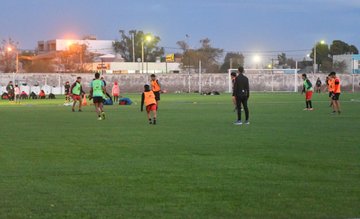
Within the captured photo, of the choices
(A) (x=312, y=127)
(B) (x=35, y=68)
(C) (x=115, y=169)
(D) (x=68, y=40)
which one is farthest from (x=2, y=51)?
(C) (x=115, y=169)

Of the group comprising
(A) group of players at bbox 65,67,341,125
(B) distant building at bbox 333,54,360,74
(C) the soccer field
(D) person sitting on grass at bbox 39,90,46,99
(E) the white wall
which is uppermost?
(E) the white wall

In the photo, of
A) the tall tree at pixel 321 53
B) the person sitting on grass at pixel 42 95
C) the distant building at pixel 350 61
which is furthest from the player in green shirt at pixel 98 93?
the tall tree at pixel 321 53

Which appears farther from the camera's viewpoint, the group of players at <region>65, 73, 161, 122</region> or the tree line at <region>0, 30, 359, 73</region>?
the tree line at <region>0, 30, 359, 73</region>

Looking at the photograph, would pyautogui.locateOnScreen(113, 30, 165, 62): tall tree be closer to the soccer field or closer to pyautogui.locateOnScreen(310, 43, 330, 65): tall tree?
pyautogui.locateOnScreen(310, 43, 330, 65): tall tree

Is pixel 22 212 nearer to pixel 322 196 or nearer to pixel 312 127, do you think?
pixel 322 196

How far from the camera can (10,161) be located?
40.8 ft

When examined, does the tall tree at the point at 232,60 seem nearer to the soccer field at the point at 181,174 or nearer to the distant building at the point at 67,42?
the distant building at the point at 67,42

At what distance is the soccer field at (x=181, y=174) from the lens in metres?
8.14

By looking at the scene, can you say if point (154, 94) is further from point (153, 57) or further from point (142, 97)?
point (153, 57)

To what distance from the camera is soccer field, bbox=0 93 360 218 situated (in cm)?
814

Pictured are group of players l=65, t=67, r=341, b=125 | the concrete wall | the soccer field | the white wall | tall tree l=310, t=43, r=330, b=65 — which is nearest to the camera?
the soccer field

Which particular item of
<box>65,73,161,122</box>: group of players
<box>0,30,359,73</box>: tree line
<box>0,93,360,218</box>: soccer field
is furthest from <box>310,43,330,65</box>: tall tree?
<box>0,93,360,218</box>: soccer field

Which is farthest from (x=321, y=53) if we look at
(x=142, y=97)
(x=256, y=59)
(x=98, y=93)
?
(x=142, y=97)

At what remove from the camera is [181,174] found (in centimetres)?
1070
